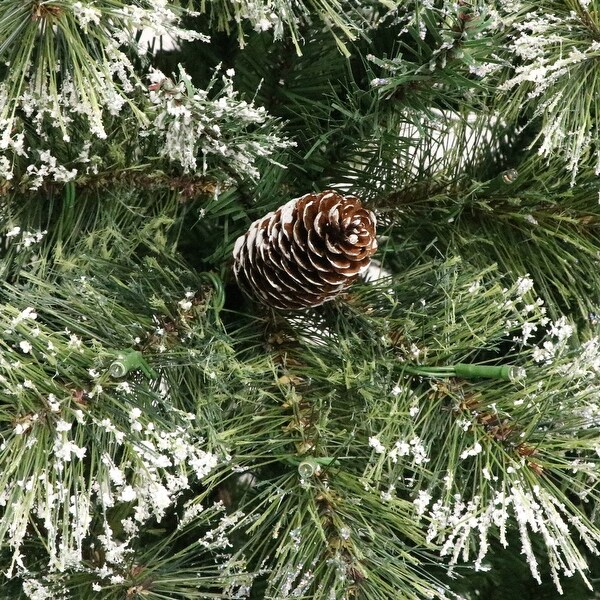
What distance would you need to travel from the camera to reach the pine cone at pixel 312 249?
419 millimetres

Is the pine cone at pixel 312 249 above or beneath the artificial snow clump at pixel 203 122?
beneath

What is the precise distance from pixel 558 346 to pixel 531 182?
12cm

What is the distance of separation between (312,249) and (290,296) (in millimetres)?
29

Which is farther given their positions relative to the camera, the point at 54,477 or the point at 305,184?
the point at 305,184

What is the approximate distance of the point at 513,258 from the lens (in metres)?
0.51

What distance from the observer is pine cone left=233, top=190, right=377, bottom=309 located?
42 cm

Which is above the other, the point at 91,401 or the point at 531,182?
the point at 531,182

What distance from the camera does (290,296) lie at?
1.42ft

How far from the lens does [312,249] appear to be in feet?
1.37

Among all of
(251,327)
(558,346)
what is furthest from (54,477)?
(558,346)

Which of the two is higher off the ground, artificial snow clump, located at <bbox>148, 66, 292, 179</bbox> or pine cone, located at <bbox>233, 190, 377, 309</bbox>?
artificial snow clump, located at <bbox>148, 66, 292, 179</bbox>

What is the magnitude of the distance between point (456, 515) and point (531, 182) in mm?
205

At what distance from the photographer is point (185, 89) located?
39 centimetres

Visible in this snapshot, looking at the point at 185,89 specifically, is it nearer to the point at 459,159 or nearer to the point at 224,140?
the point at 224,140
